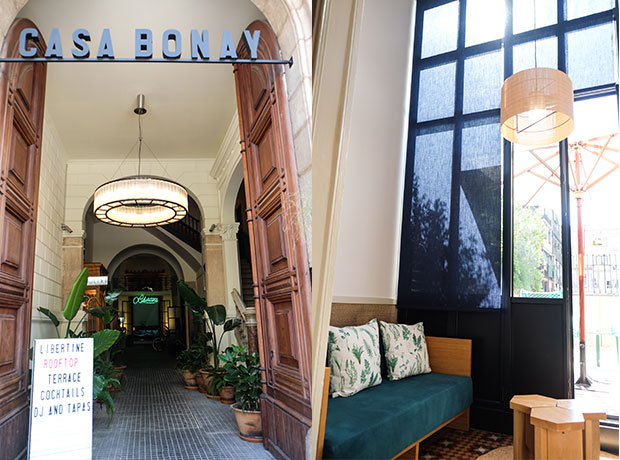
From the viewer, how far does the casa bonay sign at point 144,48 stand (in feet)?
6.24

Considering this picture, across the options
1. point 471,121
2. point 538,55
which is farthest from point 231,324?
point 538,55

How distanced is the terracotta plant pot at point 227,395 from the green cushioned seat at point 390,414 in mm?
614

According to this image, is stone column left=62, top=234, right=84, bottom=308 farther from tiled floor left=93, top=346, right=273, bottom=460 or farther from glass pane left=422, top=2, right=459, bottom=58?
glass pane left=422, top=2, right=459, bottom=58

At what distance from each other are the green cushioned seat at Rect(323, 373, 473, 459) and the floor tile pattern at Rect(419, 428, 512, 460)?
0.74ft

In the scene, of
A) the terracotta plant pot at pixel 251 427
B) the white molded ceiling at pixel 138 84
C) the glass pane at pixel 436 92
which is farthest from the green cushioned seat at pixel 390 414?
the glass pane at pixel 436 92

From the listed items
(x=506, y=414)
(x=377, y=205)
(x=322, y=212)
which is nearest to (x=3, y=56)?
(x=322, y=212)

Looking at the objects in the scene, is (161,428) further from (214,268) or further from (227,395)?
(214,268)

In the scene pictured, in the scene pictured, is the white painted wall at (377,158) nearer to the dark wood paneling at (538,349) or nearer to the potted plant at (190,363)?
the dark wood paneling at (538,349)

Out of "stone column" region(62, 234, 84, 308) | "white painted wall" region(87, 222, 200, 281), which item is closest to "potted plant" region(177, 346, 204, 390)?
"white painted wall" region(87, 222, 200, 281)

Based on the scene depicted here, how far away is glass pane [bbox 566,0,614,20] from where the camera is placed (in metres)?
3.69

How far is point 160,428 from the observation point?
2.24 meters

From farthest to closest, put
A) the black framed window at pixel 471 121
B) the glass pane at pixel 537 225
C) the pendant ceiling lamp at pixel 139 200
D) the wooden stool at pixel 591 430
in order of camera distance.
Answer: the black framed window at pixel 471 121 < the glass pane at pixel 537 225 < the pendant ceiling lamp at pixel 139 200 < the wooden stool at pixel 591 430

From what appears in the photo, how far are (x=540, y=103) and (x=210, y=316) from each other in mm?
2635

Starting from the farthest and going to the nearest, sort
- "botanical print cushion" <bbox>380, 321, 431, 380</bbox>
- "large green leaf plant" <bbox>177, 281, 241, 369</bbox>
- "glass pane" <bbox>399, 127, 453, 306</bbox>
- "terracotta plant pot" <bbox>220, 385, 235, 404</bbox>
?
1. "glass pane" <bbox>399, 127, 453, 306</bbox>
2. "botanical print cushion" <bbox>380, 321, 431, 380</bbox>
3. "large green leaf plant" <bbox>177, 281, 241, 369</bbox>
4. "terracotta plant pot" <bbox>220, 385, 235, 404</bbox>
